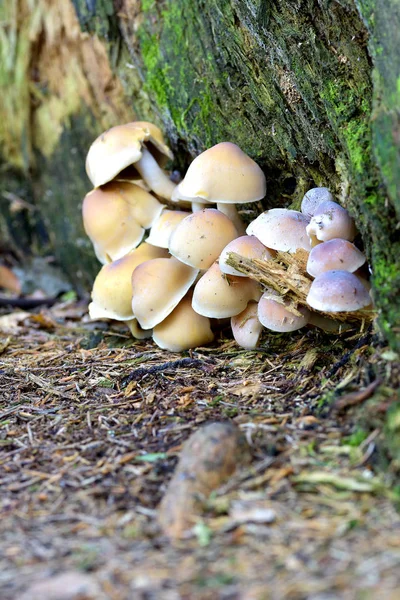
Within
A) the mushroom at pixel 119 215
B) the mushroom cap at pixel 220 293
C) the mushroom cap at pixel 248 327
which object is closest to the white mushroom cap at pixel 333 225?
the mushroom cap at pixel 220 293

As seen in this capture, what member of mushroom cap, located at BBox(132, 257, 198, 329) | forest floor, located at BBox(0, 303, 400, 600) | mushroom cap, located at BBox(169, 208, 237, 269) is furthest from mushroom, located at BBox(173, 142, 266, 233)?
forest floor, located at BBox(0, 303, 400, 600)

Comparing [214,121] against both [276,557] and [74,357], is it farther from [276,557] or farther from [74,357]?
[276,557]

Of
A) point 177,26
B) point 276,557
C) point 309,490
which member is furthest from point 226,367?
point 177,26

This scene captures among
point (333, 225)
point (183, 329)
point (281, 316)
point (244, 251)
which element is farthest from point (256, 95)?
point (183, 329)

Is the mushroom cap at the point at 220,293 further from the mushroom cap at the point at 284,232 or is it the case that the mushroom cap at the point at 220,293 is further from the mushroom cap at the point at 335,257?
the mushroom cap at the point at 335,257

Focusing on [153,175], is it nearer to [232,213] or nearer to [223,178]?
[232,213]

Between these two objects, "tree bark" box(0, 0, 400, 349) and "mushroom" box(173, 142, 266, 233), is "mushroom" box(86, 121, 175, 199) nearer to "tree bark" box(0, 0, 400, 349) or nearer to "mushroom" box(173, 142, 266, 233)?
"tree bark" box(0, 0, 400, 349)
